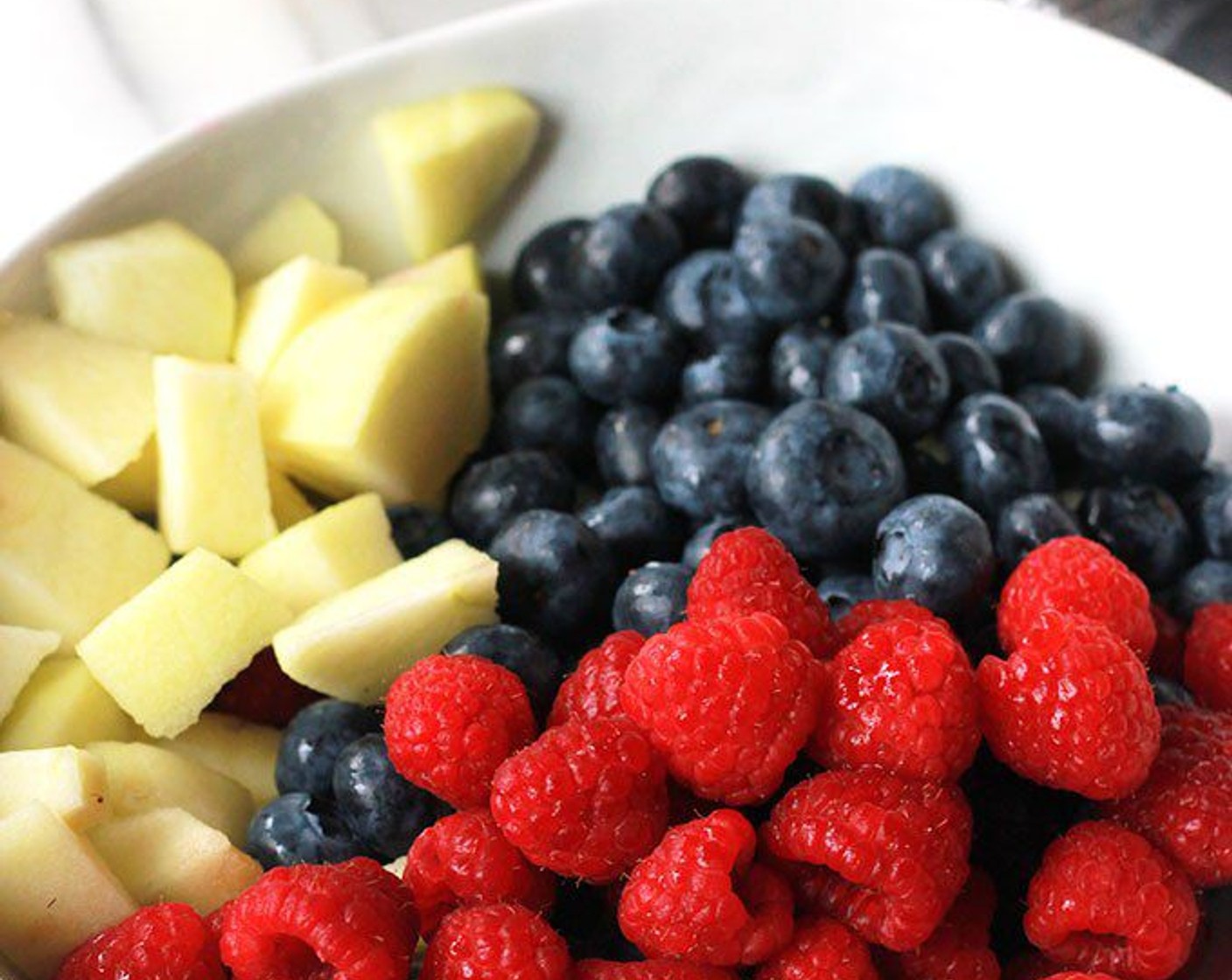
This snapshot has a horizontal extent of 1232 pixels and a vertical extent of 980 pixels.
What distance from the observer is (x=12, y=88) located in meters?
1.89

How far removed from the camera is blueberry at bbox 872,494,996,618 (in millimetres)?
1057

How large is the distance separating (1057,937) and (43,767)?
69 centimetres

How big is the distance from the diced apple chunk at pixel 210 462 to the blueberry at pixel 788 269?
Answer: 1.53 ft

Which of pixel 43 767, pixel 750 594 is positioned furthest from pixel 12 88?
pixel 750 594

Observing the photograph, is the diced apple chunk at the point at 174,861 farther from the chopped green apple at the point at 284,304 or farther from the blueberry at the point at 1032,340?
the blueberry at the point at 1032,340

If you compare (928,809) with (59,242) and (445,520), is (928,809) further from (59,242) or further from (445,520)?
(59,242)

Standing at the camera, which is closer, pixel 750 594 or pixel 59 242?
pixel 750 594

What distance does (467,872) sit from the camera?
87 cm

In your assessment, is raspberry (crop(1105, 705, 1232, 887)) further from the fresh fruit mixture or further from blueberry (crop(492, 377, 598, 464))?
blueberry (crop(492, 377, 598, 464))

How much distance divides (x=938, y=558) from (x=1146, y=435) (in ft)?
0.83

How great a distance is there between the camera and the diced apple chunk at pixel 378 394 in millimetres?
1230

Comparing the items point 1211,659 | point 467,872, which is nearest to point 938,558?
point 1211,659

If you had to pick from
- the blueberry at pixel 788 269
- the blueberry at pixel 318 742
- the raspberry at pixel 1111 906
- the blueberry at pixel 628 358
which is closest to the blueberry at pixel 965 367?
the blueberry at pixel 788 269

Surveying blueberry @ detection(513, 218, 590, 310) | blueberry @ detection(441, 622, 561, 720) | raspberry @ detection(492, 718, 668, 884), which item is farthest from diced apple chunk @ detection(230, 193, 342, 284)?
raspberry @ detection(492, 718, 668, 884)
